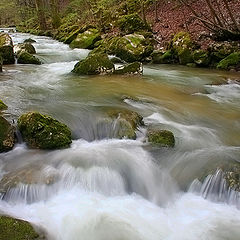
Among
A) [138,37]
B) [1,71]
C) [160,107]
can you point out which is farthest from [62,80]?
[138,37]

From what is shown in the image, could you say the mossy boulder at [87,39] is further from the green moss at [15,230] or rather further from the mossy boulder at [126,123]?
the green moss at [15,230]

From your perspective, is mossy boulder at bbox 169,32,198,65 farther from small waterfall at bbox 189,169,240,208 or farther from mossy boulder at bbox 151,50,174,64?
small waterfall at bbox 189,169,240,208

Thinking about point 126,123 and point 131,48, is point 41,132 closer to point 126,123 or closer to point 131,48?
point 126,123

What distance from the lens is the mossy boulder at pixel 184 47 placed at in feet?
41.1

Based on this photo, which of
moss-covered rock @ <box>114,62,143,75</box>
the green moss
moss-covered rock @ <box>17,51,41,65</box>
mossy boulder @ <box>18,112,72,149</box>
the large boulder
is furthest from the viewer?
moss-covered rock @ <box>17,51,41,65</box>

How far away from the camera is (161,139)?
5703mm

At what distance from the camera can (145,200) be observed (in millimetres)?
4566

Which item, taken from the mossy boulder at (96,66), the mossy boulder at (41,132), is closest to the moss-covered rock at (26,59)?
the mossy boulder at (96,66)

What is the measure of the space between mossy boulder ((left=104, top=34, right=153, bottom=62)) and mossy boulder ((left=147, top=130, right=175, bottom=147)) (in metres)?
7.87

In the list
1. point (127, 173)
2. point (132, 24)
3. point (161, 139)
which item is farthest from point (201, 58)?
point (127, 173)

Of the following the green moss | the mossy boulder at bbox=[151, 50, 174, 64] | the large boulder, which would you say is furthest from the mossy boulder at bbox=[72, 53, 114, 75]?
the green moss

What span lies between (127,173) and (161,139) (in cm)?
107

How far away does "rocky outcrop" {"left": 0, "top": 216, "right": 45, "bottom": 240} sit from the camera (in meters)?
3.25

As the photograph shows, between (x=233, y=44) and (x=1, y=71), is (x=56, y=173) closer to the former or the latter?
(x=1, y=71)
